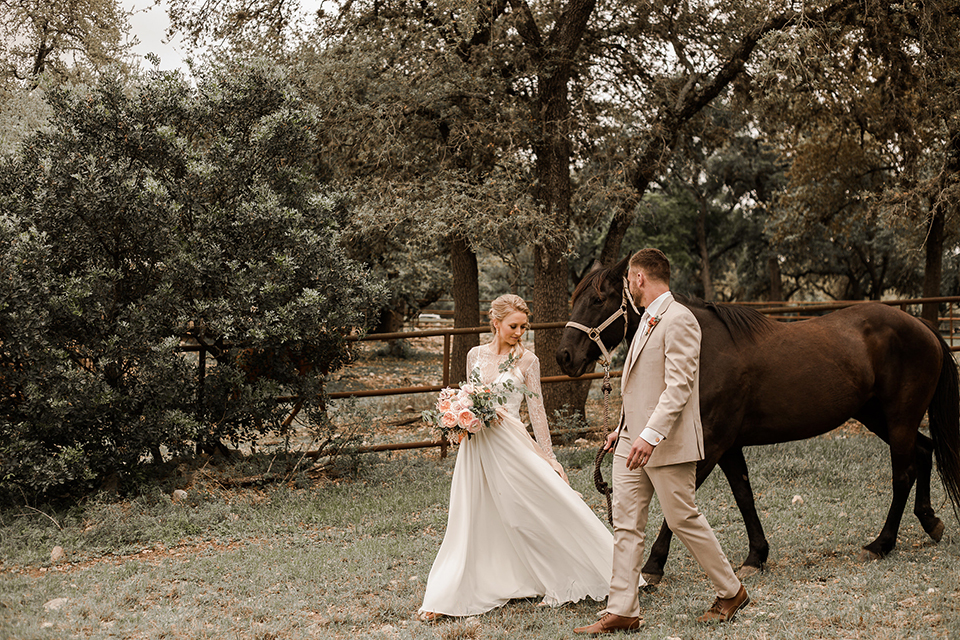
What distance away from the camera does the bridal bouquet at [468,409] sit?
178 inches

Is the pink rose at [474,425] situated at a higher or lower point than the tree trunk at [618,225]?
lower

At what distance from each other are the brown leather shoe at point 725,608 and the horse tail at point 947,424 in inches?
101

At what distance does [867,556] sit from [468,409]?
313cm

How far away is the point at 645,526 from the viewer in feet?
13.3

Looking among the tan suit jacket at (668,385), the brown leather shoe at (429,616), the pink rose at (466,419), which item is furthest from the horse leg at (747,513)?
the brown leather shoe at (429,616)

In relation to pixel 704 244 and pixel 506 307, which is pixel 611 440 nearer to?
pixel 506 307

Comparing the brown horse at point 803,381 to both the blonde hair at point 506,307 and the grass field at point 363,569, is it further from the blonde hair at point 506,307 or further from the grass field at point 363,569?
the blonde hair at point 506,307

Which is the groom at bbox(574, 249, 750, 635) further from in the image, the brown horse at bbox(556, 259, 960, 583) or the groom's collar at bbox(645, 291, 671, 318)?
the brown horse at bbox(556, 259, 960, 583)

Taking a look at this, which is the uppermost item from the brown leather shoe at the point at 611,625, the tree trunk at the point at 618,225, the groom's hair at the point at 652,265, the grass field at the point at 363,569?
the tree trunk at the point at 618,225

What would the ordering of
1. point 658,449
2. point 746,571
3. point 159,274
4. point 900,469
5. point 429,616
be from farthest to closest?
point 159,274 → point 900,469 → point 746,571 → point 429,616 → point 658,449

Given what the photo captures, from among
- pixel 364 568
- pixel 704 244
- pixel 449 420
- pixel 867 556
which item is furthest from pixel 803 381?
pixel 704 244

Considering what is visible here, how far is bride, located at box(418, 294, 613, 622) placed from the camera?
14.8 feet

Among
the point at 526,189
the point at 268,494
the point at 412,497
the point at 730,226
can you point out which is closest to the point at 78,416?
the point at 268,494

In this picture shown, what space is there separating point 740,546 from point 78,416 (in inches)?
216
